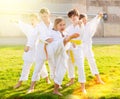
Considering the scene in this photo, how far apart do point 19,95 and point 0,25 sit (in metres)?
17.0

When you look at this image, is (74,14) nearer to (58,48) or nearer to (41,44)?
(58,48)

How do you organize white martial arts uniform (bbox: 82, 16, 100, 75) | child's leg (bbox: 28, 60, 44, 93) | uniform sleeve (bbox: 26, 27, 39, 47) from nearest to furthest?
1. child's leg (bbox: 28, 60, 44, 93)
2. uniform sleeve (bbox: 26, 27, 39, 47)
3. white martial arts uniform (bbox: 82, 16, 100, 75)

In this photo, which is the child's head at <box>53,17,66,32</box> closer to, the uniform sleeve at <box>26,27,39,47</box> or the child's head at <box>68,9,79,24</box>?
the child's head at <box>68,9,79,24</box>

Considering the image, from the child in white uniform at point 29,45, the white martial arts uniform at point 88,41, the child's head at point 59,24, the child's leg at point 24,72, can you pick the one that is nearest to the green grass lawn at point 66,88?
the child's leg at point 24,72

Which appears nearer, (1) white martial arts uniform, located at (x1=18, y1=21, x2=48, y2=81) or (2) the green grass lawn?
(2) the green grass lawn

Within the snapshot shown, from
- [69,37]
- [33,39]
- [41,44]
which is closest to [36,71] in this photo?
[41,44]

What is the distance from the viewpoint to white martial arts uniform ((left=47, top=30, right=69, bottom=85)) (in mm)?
8430

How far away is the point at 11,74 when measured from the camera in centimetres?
1084

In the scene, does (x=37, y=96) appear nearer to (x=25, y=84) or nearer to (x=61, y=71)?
(x=61, y=71)

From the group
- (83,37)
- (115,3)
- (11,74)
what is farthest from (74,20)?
(115,3)

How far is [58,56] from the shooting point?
339 inches

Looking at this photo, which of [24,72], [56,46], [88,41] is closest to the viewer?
[56,46]

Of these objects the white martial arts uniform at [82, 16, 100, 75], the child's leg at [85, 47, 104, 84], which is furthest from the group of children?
the child's leg at [85, 47, 104, 84]

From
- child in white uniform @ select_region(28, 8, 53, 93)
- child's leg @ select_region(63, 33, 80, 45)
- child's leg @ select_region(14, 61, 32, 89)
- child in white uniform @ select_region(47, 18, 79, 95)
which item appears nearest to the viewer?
child's leg @ select_region(63, 33, 80, 45)
